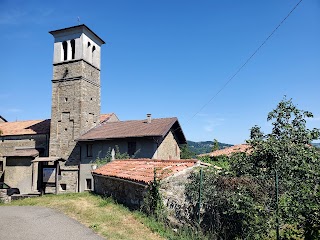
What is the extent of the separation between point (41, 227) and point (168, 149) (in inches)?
583

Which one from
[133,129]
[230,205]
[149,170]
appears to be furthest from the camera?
[133,129]

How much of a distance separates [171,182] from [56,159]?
1338cm

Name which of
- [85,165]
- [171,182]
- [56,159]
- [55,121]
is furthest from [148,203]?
[55,121]

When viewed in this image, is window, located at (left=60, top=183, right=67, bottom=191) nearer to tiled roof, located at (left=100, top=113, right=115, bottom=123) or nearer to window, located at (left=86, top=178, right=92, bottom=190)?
window, located at (left=86, top=178, right=92, bottom=190)

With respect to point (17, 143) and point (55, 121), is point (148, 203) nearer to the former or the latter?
point (55, 121)

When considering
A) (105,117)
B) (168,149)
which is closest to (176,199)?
(168,149)

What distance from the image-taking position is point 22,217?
9102 millimetres

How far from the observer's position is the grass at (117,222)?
6.86 metres

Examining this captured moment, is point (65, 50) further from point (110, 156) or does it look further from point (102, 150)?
point (110, 156)

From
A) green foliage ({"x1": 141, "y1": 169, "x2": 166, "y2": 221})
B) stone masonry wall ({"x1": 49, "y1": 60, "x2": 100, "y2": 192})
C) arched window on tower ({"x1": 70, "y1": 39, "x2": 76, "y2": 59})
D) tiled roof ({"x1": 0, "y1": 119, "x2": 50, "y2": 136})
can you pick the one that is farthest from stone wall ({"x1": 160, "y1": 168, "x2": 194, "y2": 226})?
arched window on tower ({"x1": 70, "y1": 39, "x2": 76, "y2": 59})

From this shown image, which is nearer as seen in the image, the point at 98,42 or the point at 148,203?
the point at 148,203

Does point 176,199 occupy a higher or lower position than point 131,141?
lower

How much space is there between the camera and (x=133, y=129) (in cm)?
2136

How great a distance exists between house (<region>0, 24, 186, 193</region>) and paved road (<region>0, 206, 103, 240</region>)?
33.3 feet
